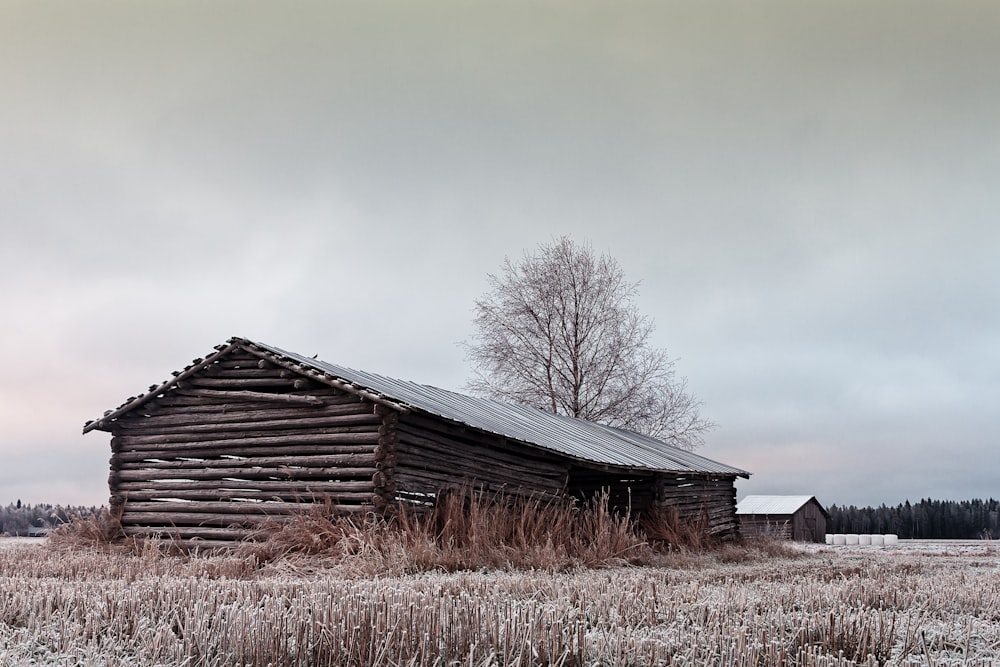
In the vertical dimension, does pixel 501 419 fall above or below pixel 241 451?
A: above

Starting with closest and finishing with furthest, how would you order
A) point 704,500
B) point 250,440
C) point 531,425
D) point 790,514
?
point 250,440 < point 531,425 < point 704,500 < point 790,514

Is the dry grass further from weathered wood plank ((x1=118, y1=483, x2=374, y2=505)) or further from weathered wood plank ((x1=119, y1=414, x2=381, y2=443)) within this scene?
weathered wood plank ((x1=119, y1=414, x2=381, y2=443))

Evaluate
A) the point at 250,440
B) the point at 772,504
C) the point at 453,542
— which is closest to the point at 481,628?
the point at 453,542

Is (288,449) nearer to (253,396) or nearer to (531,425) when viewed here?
(253,396)

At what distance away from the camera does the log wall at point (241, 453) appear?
14484 millimetres

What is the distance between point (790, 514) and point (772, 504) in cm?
236

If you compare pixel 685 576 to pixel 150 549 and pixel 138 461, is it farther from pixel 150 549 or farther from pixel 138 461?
pixel 138 461

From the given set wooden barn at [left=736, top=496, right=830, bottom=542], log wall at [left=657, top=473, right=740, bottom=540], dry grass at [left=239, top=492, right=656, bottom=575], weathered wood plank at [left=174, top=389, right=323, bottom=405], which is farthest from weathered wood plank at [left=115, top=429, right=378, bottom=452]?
wooden barn at [left=736, top=496, right=830, bottom=542]

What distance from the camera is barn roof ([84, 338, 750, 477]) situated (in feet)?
48.4

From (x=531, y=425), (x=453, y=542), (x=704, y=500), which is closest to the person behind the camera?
(x=453, y=542)

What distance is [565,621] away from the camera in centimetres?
497

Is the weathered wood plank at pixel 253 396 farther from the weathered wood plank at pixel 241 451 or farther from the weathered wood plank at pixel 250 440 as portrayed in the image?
the weathered wood plank at pixel 241 451

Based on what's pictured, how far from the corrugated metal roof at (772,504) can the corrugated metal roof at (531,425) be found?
28630 mm

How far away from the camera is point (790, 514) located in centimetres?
5397
